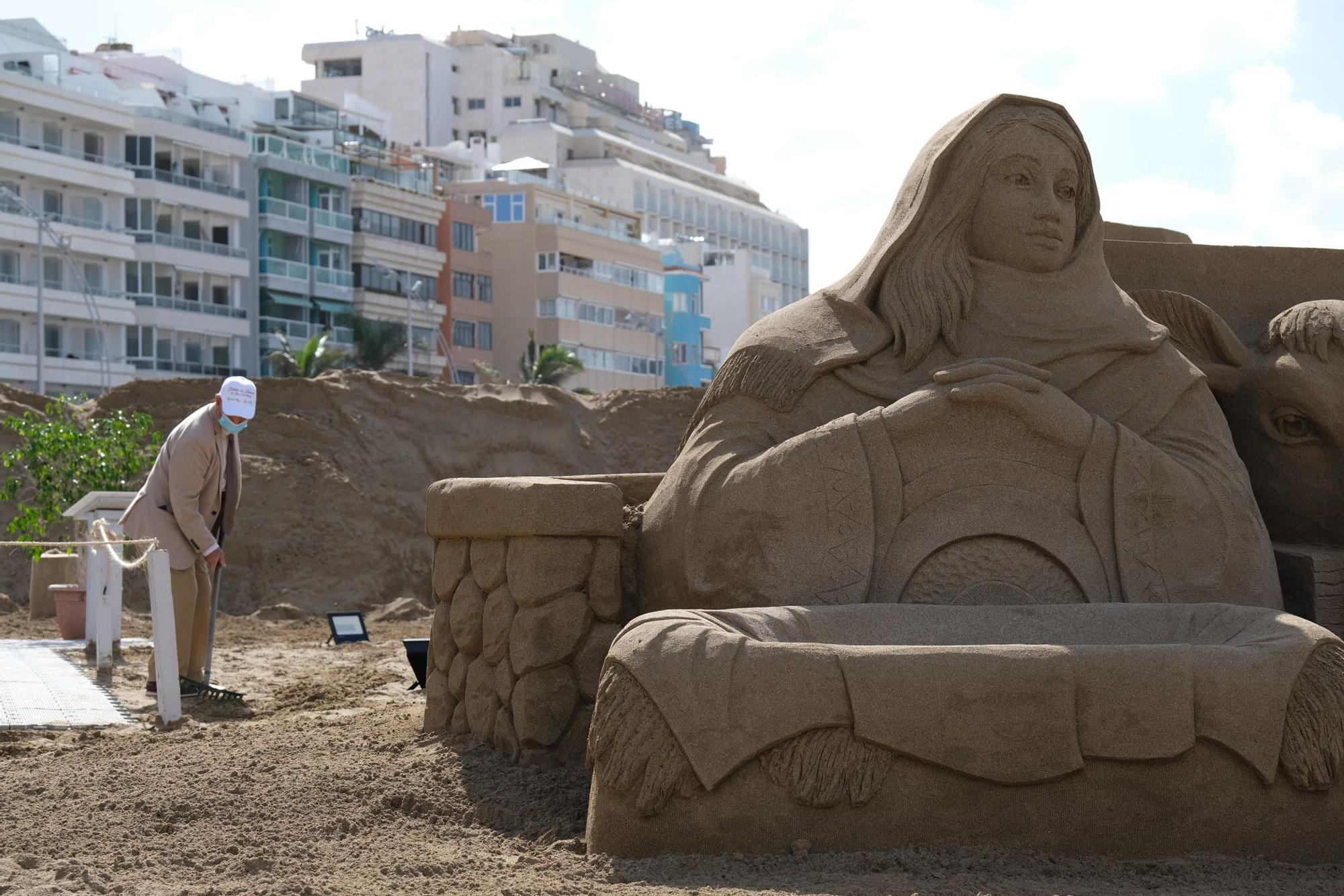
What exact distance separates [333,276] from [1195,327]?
1503 inches

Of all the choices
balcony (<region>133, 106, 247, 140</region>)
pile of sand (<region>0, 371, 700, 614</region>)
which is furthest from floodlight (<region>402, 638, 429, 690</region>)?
balcony (<region>133, 106, 247, 140</region>)

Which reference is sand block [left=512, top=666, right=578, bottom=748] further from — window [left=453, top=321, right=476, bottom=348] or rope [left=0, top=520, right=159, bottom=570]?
window [left=453, top=321, right=476, bottom=348]

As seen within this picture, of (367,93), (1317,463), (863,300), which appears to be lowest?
(1317,463)

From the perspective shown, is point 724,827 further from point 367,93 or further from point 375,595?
point 367,93

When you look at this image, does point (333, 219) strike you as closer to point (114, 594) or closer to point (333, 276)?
point (333, 276)

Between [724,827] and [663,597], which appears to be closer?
[724,827]

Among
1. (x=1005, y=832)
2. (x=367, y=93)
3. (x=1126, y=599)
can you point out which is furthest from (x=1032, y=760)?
(x=367, y=93)

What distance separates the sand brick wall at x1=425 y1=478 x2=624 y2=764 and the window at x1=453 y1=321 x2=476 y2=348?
42944 mm

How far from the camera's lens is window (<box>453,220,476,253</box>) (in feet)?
157

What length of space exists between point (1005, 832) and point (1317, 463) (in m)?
2.43

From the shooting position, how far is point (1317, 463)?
5.66m

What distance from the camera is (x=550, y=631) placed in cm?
495

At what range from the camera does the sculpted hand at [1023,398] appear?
15.5 ft

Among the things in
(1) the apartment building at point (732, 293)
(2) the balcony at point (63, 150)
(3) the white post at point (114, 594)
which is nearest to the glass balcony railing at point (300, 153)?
(2) the balcony at point (63, 150)
